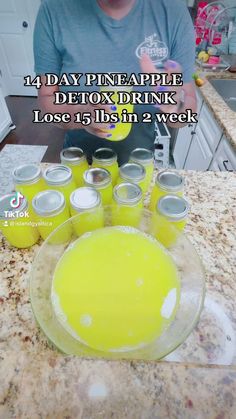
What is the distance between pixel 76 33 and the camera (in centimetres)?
71

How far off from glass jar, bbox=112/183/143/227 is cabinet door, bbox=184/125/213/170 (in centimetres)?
101

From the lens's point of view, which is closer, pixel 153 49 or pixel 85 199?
pixel 85 199

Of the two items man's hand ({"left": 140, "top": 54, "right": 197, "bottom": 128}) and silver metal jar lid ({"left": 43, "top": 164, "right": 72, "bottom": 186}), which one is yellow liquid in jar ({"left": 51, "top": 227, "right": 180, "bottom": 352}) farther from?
man's hand ({"left": 140, "top": 54, "right": 197, "bottom": 128})

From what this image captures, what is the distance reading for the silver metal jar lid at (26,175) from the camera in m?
0.55

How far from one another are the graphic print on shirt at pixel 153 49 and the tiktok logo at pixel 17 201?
576 millimetres

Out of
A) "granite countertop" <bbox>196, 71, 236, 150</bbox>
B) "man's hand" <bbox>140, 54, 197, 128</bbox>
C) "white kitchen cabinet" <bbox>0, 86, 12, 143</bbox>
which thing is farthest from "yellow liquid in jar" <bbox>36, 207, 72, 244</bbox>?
"white kitchen cabinet" <bbox>0, 86, 12, 143</bbox>

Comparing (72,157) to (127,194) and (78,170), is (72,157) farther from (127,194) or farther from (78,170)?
(127,194)

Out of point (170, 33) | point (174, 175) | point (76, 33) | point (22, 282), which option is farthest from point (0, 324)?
point (170, 33)

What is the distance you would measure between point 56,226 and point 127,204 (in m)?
0.16

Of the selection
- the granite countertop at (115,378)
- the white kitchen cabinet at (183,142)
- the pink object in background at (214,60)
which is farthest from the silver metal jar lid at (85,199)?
the pink object in background at (214,60)

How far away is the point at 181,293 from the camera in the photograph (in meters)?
0.48

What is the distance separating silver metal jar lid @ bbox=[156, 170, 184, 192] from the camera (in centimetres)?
56

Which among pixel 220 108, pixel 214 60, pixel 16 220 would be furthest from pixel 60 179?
pixel 214 60

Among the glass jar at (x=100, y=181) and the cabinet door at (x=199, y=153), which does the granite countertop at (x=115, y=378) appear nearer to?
the glass jar at (x=100, y=181)
